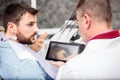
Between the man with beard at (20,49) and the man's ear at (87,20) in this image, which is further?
the man with beard at (20,49)

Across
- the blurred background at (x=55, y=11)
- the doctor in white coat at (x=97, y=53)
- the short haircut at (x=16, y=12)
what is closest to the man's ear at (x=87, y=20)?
the doctor in white coat at (x=97, y=53)

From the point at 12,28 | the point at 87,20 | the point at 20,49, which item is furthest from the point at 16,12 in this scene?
the point at 87,20

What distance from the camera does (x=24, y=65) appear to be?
1.24 m

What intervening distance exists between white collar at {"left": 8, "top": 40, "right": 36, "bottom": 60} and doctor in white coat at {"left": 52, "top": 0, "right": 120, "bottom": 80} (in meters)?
0.31

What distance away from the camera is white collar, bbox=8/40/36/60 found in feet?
4.17

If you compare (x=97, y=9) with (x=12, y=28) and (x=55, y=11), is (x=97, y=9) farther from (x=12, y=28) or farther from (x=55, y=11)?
(x=55, y=11)

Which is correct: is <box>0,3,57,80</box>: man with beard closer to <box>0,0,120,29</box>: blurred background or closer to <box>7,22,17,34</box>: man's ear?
<box>7,22,17,34</box>: man's ear

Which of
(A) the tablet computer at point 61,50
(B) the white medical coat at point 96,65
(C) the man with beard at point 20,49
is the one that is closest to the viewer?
(B) the white medical coat at point 96,65

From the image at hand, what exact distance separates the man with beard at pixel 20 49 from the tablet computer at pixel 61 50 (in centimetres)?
14

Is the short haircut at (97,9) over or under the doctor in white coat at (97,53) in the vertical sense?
over

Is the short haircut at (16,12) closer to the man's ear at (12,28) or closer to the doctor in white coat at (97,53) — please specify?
the man's ear at (12,28)

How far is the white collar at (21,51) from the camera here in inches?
50.1

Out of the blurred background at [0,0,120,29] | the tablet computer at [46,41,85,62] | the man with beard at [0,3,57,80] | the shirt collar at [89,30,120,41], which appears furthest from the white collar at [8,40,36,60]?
the blurred background at [0,0,120,29]

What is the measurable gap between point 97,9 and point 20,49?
429 mm
